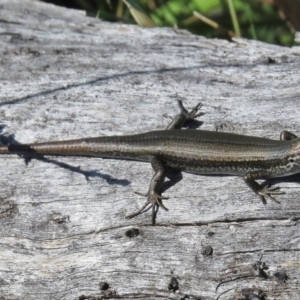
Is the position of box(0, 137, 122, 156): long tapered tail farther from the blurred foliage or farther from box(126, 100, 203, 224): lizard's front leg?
the blurred foliage

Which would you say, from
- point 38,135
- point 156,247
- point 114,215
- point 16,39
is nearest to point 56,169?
point 38,135

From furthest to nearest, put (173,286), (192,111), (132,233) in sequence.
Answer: (192,111) → (132,233) → (173,286)

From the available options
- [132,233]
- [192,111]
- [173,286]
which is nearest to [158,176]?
[132,233]

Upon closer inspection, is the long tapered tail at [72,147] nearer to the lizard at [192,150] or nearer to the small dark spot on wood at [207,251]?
the lizard at [192,150]

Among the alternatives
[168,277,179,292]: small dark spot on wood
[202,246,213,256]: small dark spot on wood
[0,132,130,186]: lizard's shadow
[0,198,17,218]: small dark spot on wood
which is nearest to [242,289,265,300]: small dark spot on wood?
[202,246,213,256]: small dark spot on wood

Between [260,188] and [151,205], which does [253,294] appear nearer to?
[260,188]

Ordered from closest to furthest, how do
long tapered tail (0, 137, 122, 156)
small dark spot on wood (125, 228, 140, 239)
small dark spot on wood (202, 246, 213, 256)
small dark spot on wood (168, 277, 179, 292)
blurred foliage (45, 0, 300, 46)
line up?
1. small dark spot on wood (168, 277, 179, 292)
2. small dark spot on wood (202, 246, 213, 256)
3. small dark spot on wood (125, 228, 140, 239)
4. long tapered tail (0, 137, 122, 156)
5. blurred foliage (45, 0, 300, 46)
